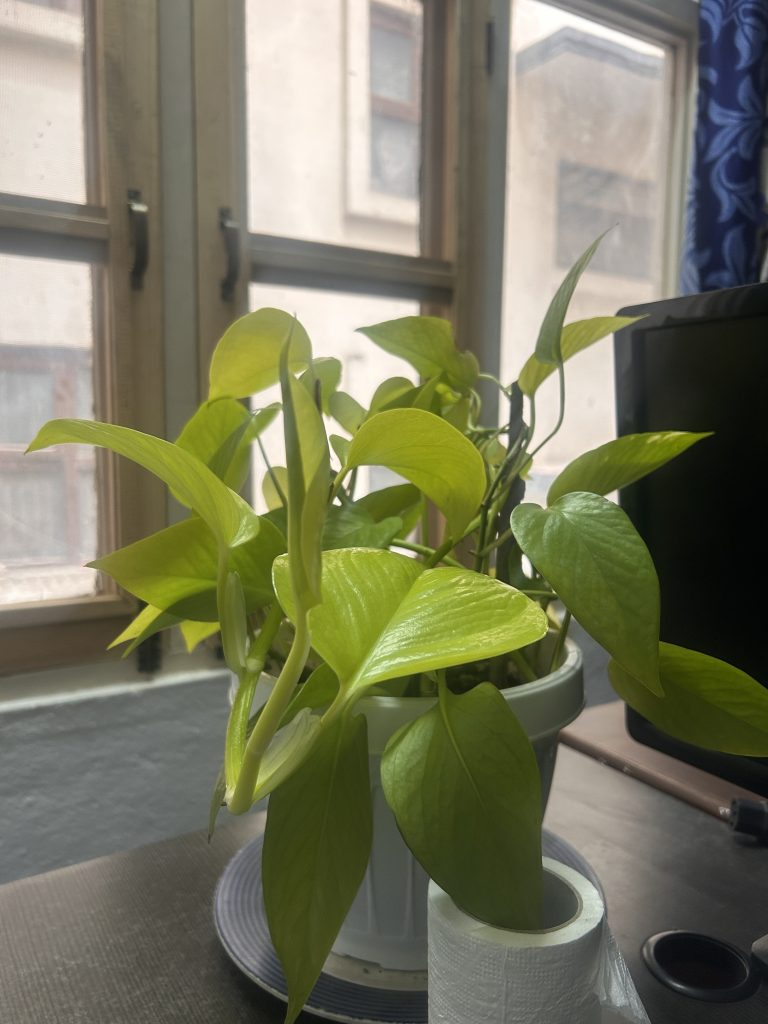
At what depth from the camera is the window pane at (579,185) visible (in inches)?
58.2

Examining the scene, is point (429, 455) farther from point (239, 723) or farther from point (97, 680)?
point (97, 680)

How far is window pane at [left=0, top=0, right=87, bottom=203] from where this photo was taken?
3.11 ft

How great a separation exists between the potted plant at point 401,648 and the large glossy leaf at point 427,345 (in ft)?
0.33

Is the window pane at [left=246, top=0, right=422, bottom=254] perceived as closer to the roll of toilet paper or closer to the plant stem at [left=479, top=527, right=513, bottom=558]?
the plant stem at [left=479, top=527, right=513, bottom=558]

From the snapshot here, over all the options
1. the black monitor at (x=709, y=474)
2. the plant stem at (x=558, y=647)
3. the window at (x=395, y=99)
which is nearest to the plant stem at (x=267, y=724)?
the plant stem at (x=558, y=647)

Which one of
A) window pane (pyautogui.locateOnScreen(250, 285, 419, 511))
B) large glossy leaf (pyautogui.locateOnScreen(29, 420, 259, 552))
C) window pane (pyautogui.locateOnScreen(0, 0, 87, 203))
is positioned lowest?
large glossy leaf (pyautogui.locateOnScreen(29, 420, 259, 552))

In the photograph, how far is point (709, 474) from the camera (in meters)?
0.49

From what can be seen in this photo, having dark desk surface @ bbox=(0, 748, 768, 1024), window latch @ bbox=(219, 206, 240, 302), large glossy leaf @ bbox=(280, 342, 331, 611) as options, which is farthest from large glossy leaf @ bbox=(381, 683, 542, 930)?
window latch @ bbox=(219, 206, 240, 302)

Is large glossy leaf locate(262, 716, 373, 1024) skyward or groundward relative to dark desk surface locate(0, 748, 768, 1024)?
skyward

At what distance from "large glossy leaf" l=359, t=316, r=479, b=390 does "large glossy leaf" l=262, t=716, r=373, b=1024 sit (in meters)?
0.24

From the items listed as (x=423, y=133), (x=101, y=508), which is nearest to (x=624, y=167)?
(x=423, y=133)

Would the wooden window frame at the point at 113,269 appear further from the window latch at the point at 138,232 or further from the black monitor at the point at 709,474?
the black monitor at the point at 709,474

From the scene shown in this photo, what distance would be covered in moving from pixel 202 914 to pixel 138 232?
2.57ft

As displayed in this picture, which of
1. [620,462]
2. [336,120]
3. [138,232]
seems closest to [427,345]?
[620,462]
